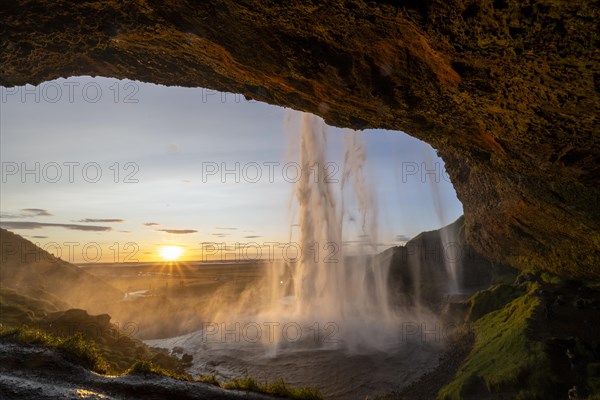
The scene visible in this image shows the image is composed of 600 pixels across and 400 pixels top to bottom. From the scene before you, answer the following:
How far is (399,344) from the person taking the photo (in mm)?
24484

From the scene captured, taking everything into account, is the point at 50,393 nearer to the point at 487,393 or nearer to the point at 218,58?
the point at 218,58

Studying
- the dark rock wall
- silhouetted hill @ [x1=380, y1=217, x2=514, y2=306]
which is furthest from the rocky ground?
silhouetted hill @ [x1=380, y1=217, x2=514, y2=306]

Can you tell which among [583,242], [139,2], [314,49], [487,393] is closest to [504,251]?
[583,242]

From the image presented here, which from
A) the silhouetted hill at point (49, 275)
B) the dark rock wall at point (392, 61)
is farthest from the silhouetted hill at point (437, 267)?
the silhouetted hill at point (49, 275)

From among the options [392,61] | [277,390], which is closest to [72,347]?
[277,390]

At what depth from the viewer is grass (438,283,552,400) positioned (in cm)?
1307

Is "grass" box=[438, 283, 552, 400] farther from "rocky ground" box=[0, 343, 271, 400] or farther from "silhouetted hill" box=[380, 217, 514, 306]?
"silhouetted hill" box=[380, 217, 514, 306]

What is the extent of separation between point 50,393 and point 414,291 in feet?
117

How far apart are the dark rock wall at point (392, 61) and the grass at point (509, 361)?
234 inches

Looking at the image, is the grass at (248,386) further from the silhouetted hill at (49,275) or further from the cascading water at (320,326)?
the silhouetted hill at (49,275)

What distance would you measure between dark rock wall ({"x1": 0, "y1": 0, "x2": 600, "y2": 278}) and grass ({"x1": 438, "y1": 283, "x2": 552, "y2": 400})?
5.94 m

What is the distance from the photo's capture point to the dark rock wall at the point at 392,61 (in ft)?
21.0

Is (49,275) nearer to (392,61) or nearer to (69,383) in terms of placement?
(69,383)

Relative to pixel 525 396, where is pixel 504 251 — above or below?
above
